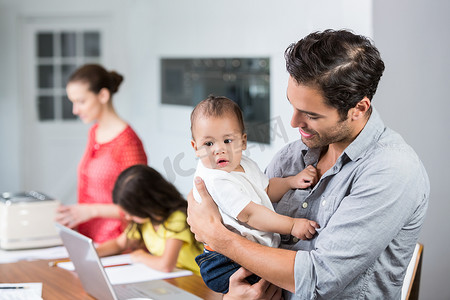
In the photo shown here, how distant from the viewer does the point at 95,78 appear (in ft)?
10.6

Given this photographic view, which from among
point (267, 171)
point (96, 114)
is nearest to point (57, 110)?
point (96, 114)

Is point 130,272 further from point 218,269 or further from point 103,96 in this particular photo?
point 103,96

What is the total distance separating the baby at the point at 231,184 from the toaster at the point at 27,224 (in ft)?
4.44

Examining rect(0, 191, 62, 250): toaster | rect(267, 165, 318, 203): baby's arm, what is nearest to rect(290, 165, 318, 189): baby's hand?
rect(267, 165, 318, 203): baby's arm

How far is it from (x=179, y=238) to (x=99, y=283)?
550 millimetres

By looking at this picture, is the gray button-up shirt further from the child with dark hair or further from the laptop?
the child with dark hair

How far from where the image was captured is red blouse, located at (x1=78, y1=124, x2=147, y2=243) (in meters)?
3.07

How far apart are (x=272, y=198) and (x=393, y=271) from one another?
0.44 meters

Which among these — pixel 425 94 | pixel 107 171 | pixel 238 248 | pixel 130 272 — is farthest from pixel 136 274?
pixel 425 94

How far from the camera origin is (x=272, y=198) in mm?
1893

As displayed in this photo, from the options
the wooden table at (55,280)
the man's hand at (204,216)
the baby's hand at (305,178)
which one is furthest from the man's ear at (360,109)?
the wooden table at (55,280)

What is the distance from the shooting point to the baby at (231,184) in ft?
5.58

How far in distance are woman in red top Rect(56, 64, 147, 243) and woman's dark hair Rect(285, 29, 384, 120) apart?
162 cm

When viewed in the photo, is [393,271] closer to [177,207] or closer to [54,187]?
[177,207]
